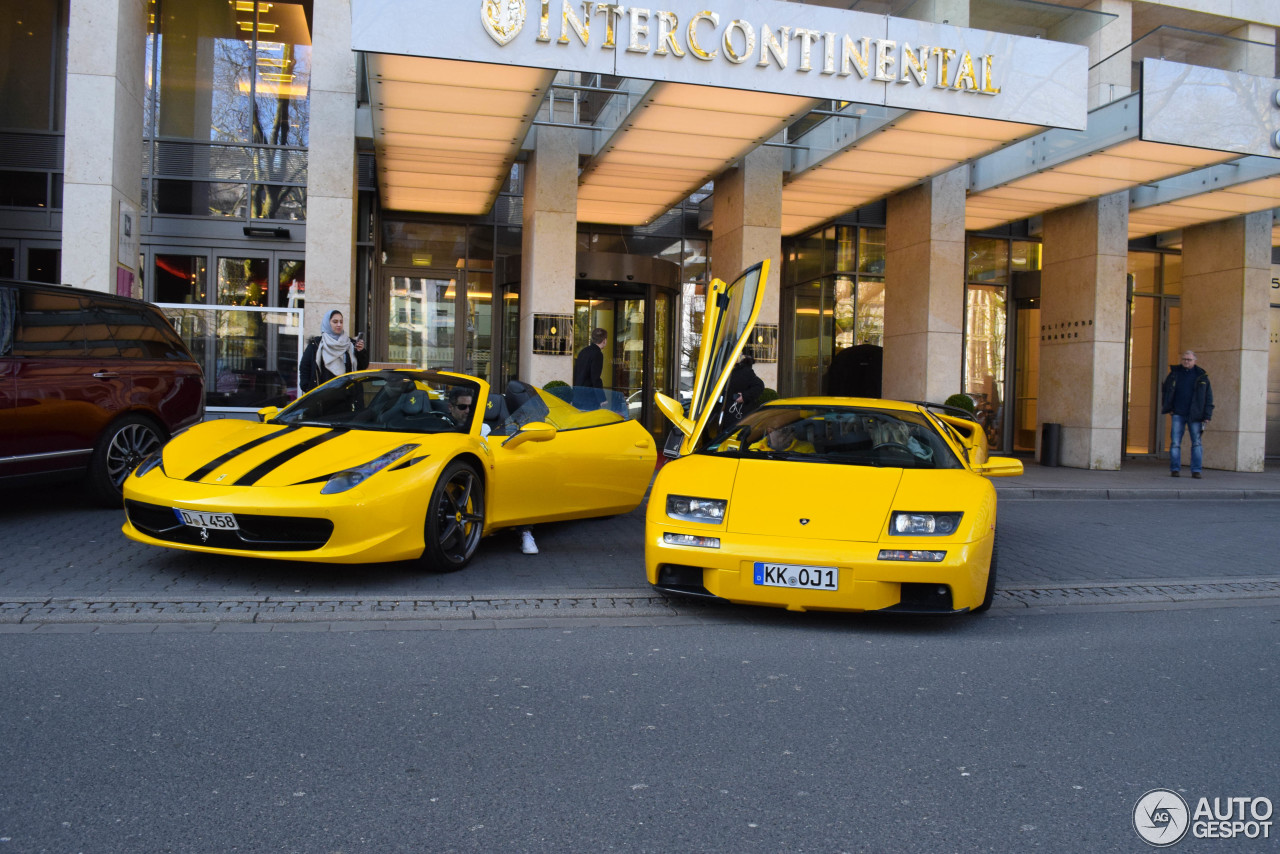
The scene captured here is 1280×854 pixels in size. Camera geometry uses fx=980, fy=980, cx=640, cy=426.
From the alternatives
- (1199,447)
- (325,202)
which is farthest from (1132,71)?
(325,202)

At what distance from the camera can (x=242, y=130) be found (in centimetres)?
1578

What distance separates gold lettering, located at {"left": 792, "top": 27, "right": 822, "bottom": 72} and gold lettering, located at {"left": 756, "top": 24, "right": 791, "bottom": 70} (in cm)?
17

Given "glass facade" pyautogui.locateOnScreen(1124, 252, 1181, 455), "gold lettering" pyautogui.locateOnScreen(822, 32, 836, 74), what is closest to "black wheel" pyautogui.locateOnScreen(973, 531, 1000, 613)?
"gold lettering" pyautogui.locateOnScreen(822, 32, 836, 74)

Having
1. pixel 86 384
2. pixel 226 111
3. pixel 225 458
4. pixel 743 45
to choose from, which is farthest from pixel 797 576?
pixel 226 111

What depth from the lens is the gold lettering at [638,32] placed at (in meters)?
10.8

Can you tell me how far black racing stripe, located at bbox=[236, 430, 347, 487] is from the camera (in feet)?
18.8

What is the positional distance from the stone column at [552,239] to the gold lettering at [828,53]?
465 cm

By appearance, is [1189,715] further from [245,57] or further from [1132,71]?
[245,57]

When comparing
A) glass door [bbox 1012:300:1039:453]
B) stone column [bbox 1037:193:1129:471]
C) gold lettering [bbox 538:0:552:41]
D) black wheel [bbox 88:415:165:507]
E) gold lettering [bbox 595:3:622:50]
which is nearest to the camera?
black wheel [bbox 88:415:165:507]

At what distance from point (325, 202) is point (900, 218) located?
956 cm

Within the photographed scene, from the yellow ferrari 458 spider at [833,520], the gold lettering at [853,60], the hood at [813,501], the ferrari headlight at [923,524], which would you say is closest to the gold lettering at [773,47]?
the gold lettering at [853,60]

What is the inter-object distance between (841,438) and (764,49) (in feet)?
20.0

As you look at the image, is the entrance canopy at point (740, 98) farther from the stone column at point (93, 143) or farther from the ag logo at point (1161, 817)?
the ag logo at point (1161, 817)

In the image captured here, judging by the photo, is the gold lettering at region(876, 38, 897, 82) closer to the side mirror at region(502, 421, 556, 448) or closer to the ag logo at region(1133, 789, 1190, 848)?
the side mirror at region(502, 421, 556, 448)
